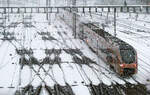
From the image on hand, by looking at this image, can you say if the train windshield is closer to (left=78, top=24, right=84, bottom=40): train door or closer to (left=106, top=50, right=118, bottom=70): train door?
(left=106, top=50, right=118, bottom=70): train door

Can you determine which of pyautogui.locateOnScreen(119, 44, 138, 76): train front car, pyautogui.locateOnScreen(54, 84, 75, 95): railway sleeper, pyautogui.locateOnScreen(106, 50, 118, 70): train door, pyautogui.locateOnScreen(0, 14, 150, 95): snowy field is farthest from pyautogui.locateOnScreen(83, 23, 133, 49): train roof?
pyautogui.locateOnScreen(54, 84, 75, 95): railway sleeper

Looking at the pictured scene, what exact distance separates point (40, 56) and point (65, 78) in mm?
8763

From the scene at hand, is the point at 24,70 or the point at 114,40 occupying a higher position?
the point at 114,40

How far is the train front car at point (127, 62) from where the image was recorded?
2428 centimetres

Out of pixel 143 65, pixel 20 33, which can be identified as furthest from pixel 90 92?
pixel 20 33

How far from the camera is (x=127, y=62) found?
24.3 meters

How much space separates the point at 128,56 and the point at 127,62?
2.14 feet

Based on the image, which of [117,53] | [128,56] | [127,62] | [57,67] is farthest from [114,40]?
[57,67]

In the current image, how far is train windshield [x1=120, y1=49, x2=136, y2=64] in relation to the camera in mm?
24422

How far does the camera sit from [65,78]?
958 inches

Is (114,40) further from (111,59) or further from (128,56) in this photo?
(128,56)

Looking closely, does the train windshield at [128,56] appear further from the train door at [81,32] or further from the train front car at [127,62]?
the train door at [81,32]

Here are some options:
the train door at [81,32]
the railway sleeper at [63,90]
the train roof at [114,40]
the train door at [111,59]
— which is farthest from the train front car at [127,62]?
the train door at [81,32]

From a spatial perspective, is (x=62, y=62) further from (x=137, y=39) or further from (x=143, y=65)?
(x=137, y=39)
